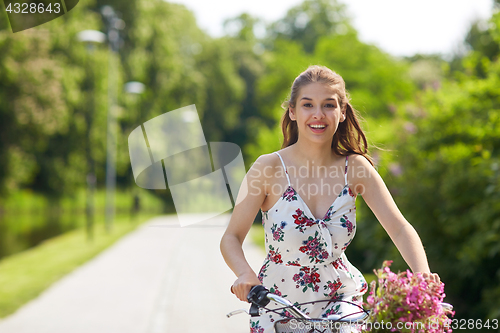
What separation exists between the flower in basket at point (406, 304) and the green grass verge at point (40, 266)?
700cm

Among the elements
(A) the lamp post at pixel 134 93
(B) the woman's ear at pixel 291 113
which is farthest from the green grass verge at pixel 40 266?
(A) the lamp post at pixel 134 93

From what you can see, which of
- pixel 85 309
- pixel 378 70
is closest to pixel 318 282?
pixel 85 309

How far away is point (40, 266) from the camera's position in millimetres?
12367

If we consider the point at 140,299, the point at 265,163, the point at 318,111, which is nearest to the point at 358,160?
the point at 318,111

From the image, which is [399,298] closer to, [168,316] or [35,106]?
[168,316]

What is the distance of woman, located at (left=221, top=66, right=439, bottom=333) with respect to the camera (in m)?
2.22

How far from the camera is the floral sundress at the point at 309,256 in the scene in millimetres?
2219

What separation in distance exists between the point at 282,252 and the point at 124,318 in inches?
226

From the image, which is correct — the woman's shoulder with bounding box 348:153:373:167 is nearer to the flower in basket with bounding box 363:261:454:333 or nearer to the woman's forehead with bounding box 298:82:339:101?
the woman's forehead with bounding box 298:82:339:101

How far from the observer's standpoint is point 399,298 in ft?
5.50

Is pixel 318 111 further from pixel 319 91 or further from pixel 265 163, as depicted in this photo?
pixel 265 163

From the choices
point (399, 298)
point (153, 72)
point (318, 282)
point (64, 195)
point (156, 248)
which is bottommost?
point (399, 298)

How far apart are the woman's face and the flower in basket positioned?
76cm

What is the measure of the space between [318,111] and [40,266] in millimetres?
11460
